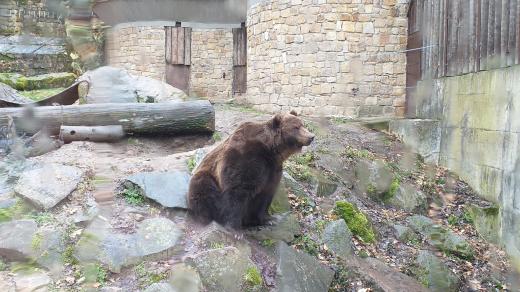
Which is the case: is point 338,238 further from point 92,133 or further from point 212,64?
point 212,64

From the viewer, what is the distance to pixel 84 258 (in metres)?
4.36

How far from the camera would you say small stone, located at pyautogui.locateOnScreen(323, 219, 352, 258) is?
18.9 feet

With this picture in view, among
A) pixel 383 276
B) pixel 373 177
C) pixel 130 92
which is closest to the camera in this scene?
pixel 383 276

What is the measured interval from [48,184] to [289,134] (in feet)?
8.65

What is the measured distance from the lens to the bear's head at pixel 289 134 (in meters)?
4.97

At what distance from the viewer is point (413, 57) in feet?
36.1

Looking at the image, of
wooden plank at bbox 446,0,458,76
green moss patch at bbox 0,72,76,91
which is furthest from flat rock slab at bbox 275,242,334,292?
green moss patch at bbox 0,72,76,91

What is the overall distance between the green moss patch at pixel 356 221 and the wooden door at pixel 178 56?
11136mm

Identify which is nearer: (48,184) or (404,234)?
(48,184)

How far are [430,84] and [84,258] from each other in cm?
785

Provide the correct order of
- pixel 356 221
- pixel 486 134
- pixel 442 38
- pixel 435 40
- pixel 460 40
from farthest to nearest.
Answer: pixel 435 40 → pixel 442 38 → pixel 460 40 → pixel 486 134 → pixel 356 221

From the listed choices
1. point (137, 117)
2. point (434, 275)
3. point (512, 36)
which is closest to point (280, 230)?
point (434, 275)

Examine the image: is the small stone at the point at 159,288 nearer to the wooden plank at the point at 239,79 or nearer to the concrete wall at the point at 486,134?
the concrete wall at the point at 486,134

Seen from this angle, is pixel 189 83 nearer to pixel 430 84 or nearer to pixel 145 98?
pixel 145 98
